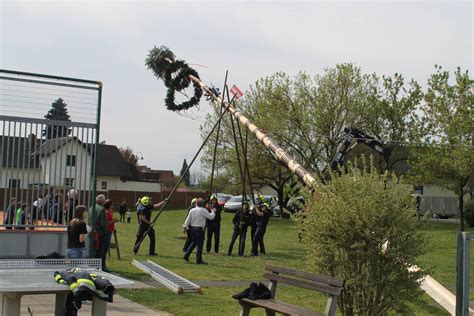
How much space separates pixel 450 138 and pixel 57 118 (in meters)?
27.0

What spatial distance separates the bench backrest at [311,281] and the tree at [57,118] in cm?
536

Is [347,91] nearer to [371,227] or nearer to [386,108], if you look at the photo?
[386,108]

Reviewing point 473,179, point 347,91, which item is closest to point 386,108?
point 347,91

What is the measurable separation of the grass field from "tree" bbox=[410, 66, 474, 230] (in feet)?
20.9

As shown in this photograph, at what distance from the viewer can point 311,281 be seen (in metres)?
7.50

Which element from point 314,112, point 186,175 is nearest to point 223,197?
point 314,112

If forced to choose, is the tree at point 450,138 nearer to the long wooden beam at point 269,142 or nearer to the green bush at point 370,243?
the long wooden beam at point 269,142

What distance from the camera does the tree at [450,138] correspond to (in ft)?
106

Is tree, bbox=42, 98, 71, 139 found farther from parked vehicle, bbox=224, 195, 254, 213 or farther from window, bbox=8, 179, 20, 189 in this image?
parked vehicle, bbox=224, 195, 254, 213

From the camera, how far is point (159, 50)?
22.5 m

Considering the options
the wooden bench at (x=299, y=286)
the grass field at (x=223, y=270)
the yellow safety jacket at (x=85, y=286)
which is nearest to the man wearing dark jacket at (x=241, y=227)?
the grass field at (x=223, y=270)

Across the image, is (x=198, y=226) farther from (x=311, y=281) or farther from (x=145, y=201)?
(x=311, y=281)

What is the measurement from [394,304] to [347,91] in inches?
1311

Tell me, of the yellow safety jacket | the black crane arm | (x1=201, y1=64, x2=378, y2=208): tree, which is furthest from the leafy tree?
the yellow safety jacket
